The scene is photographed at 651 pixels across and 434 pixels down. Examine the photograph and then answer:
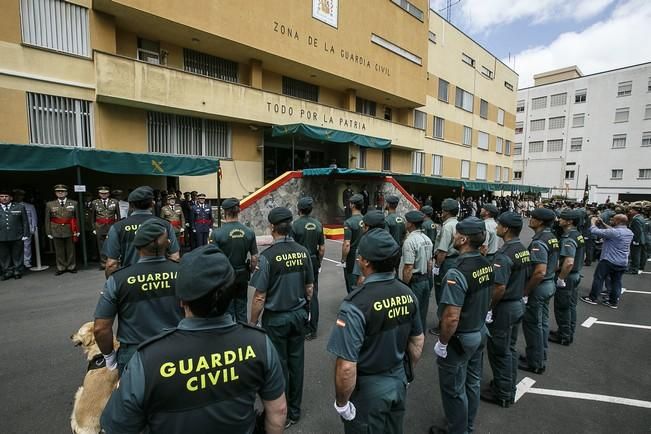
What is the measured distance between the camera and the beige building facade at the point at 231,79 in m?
10.4

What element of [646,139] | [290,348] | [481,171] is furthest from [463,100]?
[290,348]

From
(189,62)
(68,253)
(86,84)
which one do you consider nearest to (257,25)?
(189,62)

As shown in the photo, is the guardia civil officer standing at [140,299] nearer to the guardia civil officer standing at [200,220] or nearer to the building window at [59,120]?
the guardia civil officer standing at [200,220]

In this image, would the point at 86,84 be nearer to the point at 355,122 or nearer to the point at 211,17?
the point at 211,17

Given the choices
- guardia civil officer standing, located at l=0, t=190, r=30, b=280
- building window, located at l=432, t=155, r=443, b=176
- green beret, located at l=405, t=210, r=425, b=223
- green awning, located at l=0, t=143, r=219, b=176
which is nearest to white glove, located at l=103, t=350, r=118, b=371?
green beret, located at l=405, t=210, r=425, b=223

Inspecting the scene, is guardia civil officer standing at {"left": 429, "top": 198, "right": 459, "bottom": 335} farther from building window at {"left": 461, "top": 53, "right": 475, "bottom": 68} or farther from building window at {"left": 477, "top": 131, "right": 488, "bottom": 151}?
building window at {"left": 477, "top": 131, "right": 488, "bottom": 151}

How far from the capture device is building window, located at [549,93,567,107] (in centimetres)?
4212

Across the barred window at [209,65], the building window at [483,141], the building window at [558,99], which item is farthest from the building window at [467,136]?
the barred window at [209,65]

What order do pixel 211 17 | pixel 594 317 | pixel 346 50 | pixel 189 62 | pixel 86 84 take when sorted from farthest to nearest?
1. pixel 346 50
2. pixel 189 62
3. pixel 211 17
4. pixel 86 84
5. pixel 594 317

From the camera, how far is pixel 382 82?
2092 cm

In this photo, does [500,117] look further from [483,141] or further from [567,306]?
→ [567,306]

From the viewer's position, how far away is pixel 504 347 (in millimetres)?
3615

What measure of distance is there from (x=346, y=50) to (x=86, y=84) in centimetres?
1298

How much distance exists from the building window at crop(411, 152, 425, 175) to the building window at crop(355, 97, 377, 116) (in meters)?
5.02
